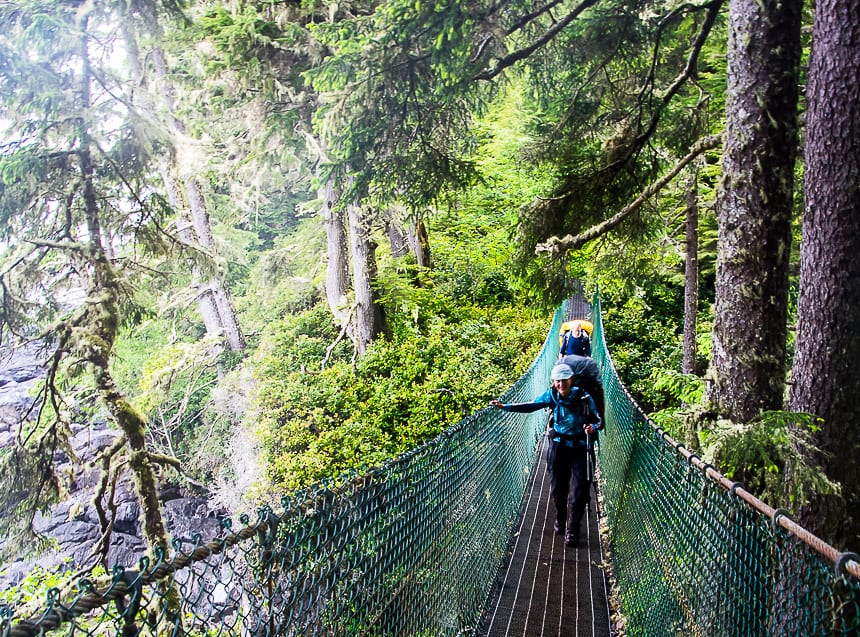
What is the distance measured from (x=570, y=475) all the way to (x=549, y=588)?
3.17ft

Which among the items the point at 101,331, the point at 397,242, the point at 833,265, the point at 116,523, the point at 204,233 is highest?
the point at 204,233

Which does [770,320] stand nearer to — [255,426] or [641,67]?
[641,67]

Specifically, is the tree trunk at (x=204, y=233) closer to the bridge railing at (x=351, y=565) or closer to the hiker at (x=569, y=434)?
the hiker at (x=569, y=434)

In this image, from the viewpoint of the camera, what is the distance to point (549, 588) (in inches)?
164

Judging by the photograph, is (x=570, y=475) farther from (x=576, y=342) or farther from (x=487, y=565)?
(x=576, y=342)

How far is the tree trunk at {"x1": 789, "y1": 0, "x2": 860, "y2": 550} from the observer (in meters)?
2.83

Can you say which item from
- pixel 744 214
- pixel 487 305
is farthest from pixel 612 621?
pixel 487 305

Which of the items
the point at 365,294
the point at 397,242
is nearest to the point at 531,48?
the point at 365,294

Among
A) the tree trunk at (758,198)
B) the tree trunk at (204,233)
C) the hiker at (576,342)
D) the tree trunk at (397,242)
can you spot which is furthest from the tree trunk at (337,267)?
the tree trunk at (758,198)

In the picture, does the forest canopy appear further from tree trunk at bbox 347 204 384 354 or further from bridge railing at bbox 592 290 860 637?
bridge railing at bbox 592 290 860 637

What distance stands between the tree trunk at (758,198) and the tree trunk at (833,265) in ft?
0.90

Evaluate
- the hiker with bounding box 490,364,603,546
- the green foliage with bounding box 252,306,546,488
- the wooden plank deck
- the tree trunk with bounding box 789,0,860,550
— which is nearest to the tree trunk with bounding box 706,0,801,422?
the tree trunk with bounding box 789,0,860,550

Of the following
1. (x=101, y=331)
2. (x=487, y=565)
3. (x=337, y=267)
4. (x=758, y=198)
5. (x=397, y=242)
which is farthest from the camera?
(x=397, y=242)

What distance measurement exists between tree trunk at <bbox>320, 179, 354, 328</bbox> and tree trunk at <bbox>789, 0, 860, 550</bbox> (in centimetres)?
870
